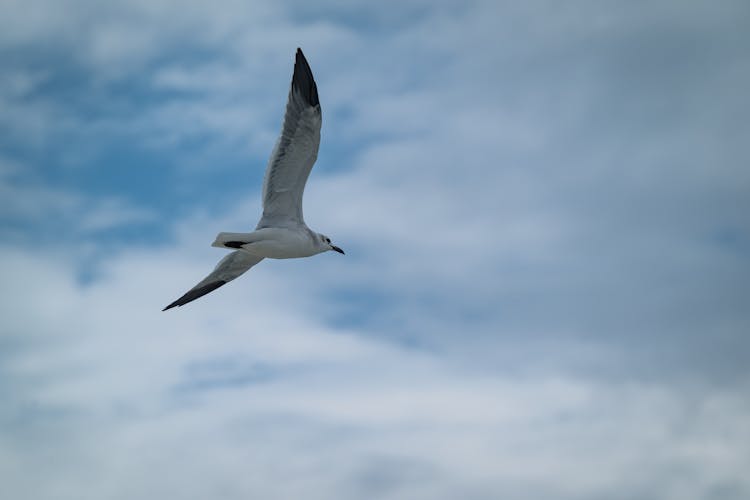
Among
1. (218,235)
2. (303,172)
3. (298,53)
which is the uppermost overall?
(298,53)

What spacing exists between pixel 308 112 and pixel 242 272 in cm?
575

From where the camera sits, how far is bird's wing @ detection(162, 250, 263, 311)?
27.0 meters

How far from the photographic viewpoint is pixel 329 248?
27.3 m

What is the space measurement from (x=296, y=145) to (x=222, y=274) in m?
5.25

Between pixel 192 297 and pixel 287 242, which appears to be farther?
pixel 192 297

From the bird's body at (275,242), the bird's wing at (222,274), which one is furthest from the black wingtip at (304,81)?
the bird's wing at (222,274)

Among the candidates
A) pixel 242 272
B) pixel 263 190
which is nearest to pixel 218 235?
pixel 263 190

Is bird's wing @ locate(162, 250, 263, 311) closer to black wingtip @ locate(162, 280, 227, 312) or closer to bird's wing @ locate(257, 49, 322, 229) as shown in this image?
black wingtip @ locate(162, 280, 227, 312)

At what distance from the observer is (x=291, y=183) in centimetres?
2473

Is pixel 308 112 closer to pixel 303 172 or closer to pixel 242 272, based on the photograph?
pixel 303 172

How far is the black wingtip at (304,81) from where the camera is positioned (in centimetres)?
2419

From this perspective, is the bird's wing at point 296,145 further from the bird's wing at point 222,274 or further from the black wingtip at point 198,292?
the black wingtip at point 198,292

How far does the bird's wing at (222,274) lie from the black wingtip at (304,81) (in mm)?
4956

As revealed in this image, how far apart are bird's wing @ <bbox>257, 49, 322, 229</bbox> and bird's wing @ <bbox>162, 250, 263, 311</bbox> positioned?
254cm
